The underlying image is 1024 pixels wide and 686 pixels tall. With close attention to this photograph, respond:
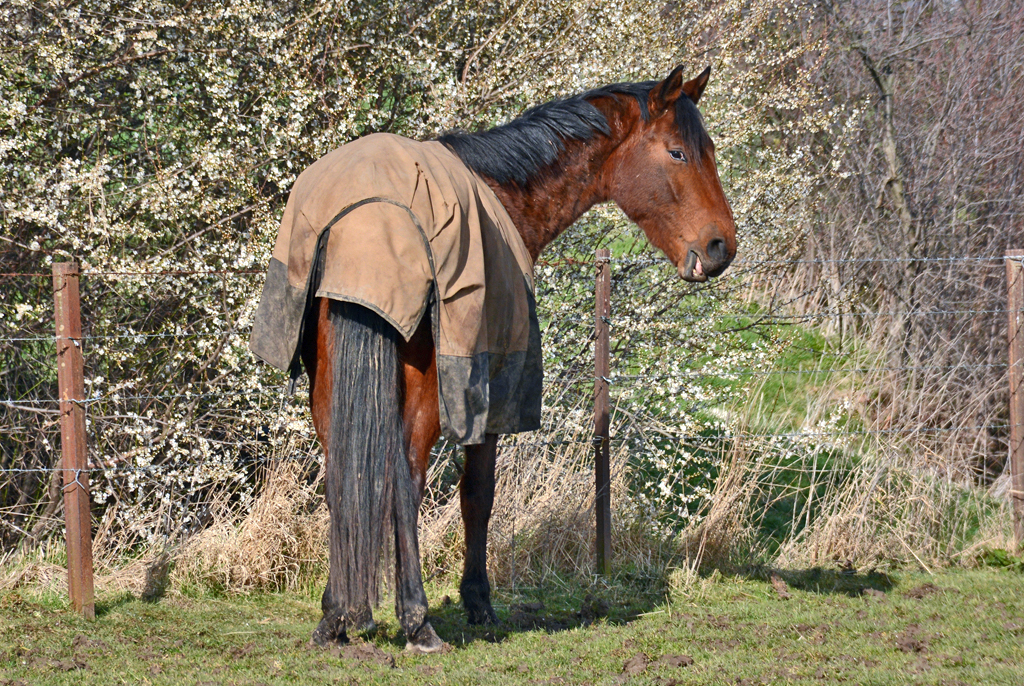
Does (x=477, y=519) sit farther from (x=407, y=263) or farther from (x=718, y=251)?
(x=718, y=251)

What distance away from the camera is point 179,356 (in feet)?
16.7

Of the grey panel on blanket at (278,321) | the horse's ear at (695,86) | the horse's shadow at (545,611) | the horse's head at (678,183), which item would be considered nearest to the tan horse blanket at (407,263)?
the grey panel on blanket at (278,321)

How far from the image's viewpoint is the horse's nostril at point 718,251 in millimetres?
3758

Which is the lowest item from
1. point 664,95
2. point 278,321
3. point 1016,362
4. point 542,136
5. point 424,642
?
point 424,642

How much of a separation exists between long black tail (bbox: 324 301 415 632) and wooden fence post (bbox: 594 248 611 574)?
78.4 inches

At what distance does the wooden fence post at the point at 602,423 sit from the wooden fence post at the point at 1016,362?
2489mm

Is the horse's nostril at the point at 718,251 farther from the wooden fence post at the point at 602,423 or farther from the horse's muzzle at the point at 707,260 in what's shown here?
the wooden fence post at the point at 602,423

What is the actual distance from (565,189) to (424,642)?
2.00 metres

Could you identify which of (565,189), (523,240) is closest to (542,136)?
(565,189)

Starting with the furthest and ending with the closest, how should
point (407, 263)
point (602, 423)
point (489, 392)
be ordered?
point (602, 423)
point (489, 392)
point (407, 263)

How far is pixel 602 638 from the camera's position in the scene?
3602mm

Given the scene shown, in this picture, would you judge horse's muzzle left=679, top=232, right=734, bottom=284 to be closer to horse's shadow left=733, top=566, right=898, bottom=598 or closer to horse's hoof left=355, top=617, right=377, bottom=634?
horse's shadow left=733, top=566, right=898, bottom=598

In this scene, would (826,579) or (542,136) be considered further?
(826,579)

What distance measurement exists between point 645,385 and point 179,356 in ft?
9.93
